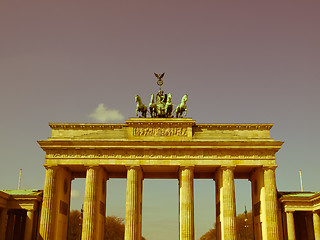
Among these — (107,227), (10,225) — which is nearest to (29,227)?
(10,225)

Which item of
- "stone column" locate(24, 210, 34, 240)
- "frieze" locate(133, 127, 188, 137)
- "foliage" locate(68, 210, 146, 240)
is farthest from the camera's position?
"foliage" locate(68, 210, 146, 240)

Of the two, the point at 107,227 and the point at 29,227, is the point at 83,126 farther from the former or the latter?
the point at 107,227

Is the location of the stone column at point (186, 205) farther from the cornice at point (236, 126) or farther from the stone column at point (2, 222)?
the stone column at point (2, 222)

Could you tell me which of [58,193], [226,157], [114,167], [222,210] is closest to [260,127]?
[226,157]

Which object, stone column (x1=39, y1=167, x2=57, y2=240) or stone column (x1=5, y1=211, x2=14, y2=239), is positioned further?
stone column (x1=5, y1=211, x2=14, y2=239)

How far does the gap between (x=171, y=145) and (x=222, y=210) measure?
1051 centimetres

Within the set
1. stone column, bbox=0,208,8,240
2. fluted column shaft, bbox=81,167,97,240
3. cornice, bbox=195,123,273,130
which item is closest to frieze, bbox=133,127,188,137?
cornice, bbox=195,123,273,130

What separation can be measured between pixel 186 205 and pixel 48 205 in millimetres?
17256

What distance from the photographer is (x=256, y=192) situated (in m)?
50.5

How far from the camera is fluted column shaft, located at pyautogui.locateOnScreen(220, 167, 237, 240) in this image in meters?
44.5

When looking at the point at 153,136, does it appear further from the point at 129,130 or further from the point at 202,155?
the point at 202,155

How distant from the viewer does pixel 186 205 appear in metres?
45.4

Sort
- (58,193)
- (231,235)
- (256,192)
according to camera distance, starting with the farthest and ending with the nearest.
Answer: (256,192), (58,193), (231,235)

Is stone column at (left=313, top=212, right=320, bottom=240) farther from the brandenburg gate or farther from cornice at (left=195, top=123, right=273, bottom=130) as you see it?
cornice at (left=195, top=123, right=273, bottom=130)
